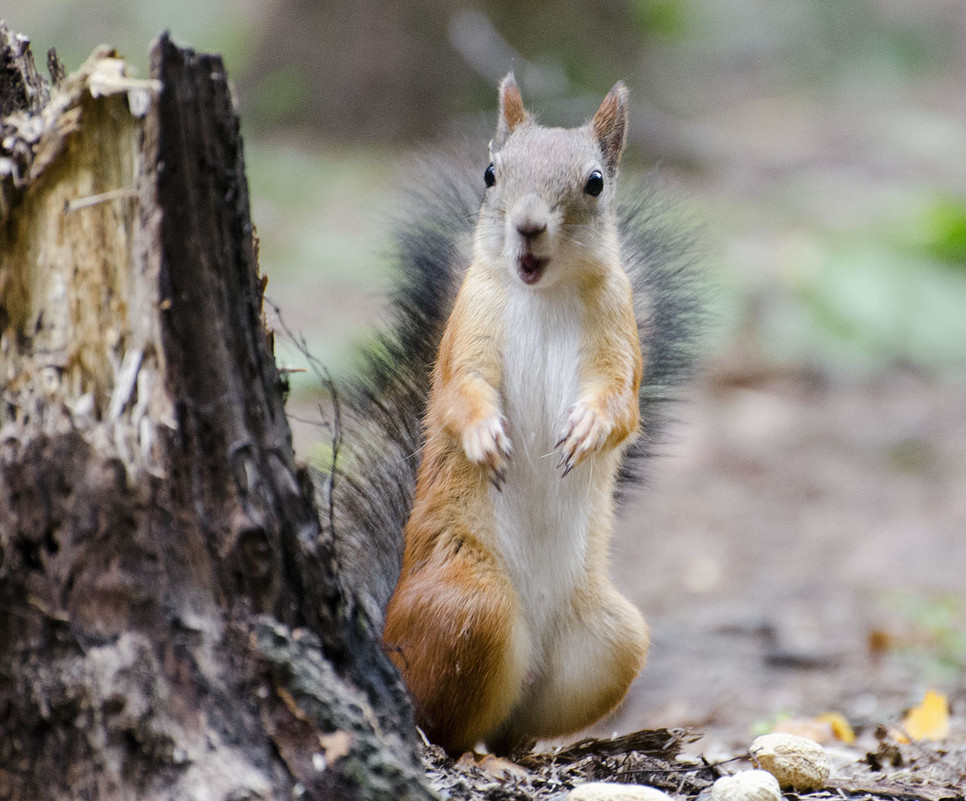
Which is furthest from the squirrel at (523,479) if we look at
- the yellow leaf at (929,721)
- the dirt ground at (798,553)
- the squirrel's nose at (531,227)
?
the yellow leaf at (929,721)

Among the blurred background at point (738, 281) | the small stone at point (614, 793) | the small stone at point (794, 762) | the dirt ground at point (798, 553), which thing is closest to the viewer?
the small stone at point (614, 793)

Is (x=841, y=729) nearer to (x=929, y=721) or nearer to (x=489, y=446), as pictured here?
(x=929, y=721)

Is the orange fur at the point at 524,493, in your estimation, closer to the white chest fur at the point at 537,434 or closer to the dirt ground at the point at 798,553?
the white chest fur at the point at 537,434

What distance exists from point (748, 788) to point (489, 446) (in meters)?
0.57

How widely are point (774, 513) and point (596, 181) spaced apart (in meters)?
2.52

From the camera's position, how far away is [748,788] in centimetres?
142

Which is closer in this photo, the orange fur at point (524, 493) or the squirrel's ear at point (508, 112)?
the orange fur at point (524, 493)

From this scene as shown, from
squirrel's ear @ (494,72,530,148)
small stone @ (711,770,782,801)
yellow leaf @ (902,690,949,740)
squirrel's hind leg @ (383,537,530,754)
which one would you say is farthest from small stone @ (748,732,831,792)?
squirrel's ear @ (494,72,530,148)

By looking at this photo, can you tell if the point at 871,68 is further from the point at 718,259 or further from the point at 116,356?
the point at 116,356

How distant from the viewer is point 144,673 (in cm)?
111

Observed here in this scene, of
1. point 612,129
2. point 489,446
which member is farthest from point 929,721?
point 612,129

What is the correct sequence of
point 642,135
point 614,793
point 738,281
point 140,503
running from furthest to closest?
point 642,135
point 738,281
point 614,793
point 140,503

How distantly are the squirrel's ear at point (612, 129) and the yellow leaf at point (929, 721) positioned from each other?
1.25 m

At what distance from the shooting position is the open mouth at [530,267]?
5.40 feet
